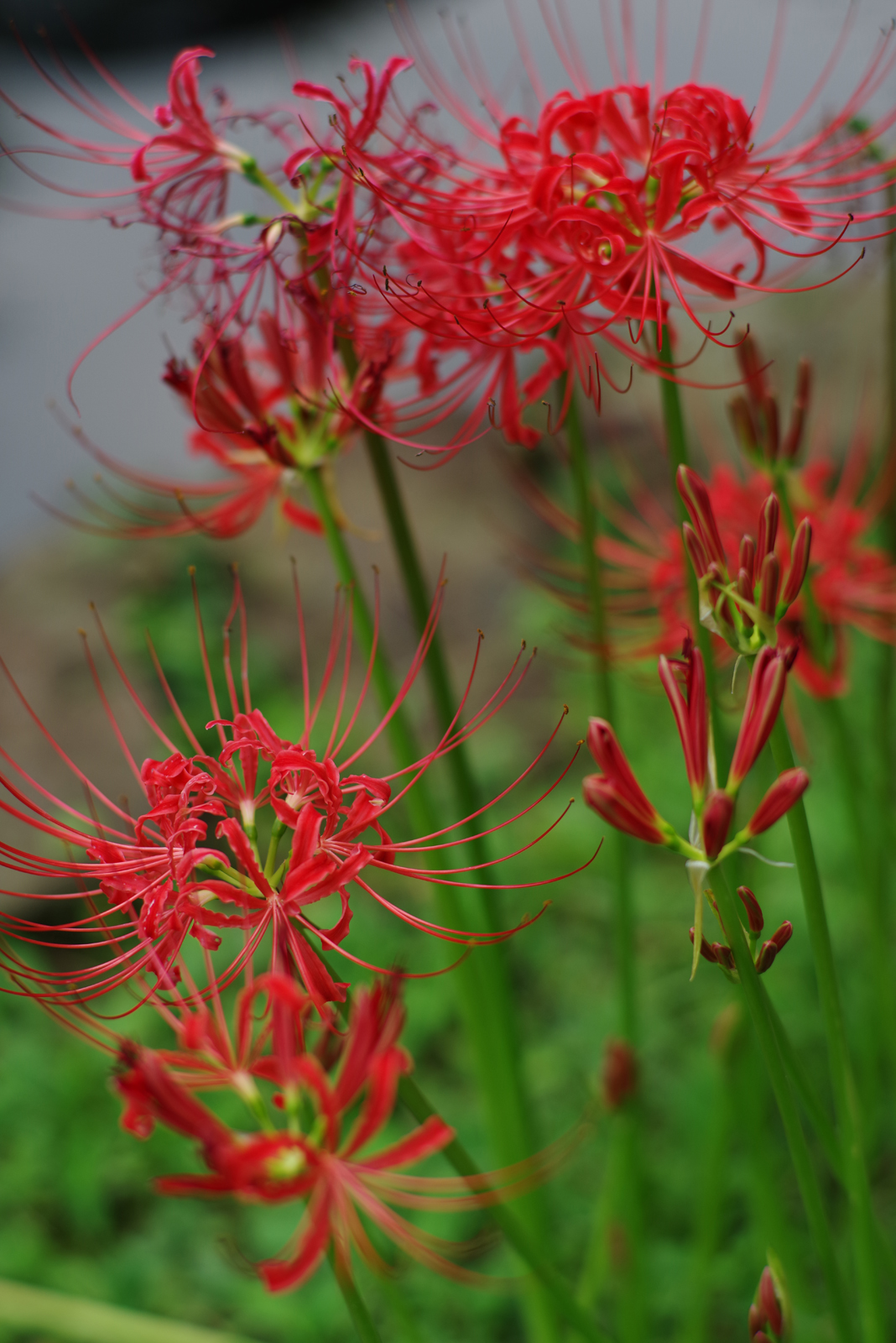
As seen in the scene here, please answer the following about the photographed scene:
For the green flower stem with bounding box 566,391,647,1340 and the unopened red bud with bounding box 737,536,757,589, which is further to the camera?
the green flower stem with bounding box 566,391,647,1340

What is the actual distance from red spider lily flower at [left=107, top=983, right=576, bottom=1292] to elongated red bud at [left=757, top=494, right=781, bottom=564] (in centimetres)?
23

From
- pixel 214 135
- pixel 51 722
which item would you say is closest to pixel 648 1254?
pixel 214 135

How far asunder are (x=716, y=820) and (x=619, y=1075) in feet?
1.61

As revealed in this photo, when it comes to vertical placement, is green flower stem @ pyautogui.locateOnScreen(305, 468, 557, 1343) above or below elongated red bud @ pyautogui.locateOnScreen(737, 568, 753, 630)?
below

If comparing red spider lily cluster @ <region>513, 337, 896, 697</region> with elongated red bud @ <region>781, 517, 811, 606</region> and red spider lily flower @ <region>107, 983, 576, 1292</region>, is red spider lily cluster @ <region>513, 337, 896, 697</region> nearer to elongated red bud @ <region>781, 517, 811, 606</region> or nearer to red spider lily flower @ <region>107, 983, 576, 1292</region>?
elongated red bud @ <region>781, 517, 811, 606</region>

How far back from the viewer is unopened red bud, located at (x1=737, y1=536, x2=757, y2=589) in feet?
1.49

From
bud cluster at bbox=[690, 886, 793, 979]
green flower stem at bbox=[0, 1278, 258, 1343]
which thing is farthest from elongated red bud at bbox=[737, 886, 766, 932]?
green flower stem at bbox=[0, 1278, 258, 1343]

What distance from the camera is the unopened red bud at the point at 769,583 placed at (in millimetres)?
443

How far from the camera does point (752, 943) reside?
447 mm

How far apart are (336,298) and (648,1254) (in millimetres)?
954

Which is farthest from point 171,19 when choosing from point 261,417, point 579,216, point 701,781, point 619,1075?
point 701,781

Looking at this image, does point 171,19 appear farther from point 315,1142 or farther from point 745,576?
point 315,1142

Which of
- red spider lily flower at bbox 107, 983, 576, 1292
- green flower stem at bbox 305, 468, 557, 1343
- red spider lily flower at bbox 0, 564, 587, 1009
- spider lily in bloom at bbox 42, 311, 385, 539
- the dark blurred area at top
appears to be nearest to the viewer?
red spider lily flower at bbox 107, 983, 576, 1292

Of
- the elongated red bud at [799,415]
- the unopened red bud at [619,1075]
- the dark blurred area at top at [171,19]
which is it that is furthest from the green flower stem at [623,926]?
the dark blurred area at top at [171,19]
